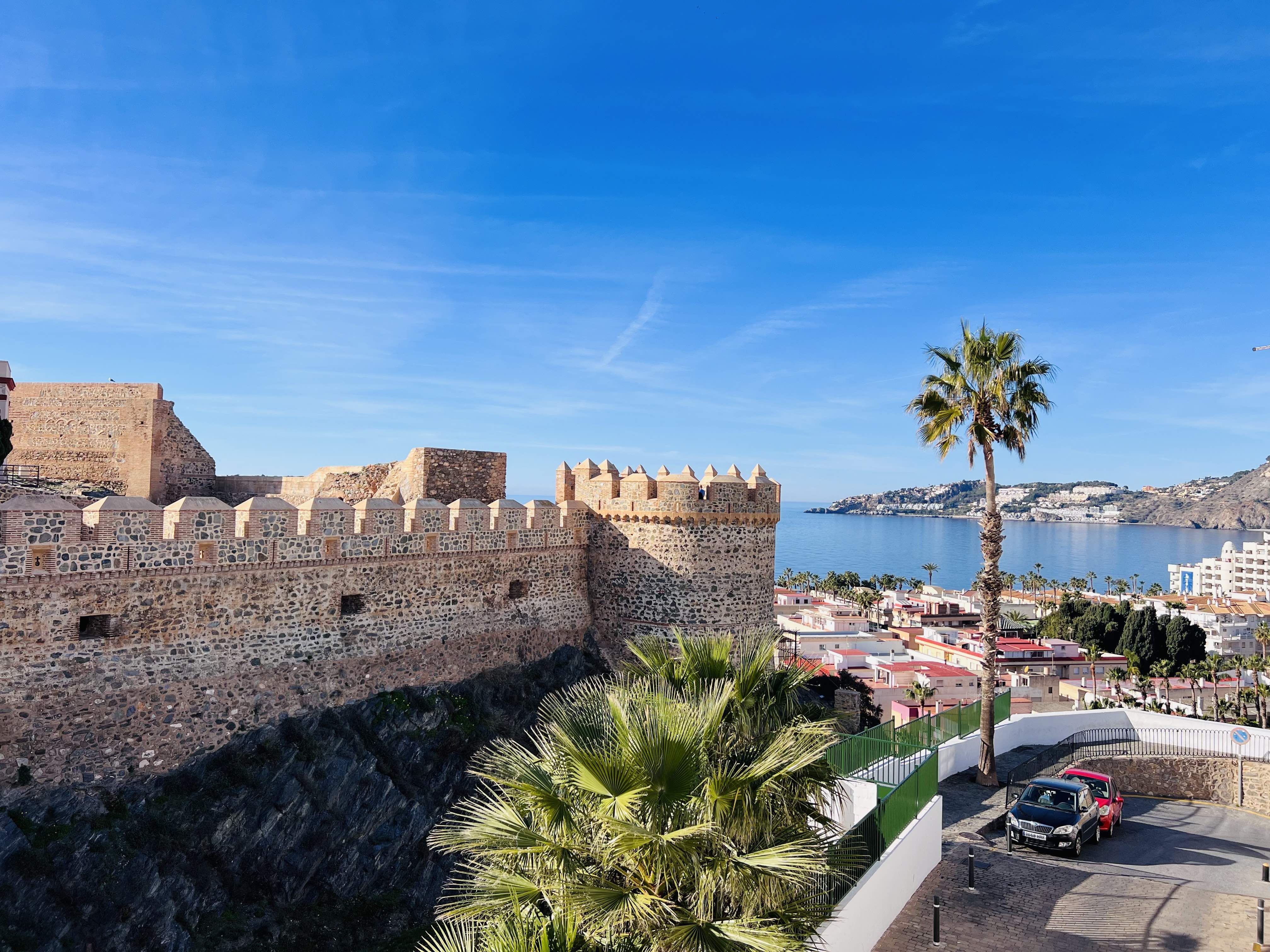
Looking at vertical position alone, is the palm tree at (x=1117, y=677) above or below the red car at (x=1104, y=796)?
below

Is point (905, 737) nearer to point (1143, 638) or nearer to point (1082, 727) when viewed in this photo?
point (1082, 727)

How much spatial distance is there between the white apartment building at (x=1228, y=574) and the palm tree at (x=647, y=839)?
14655 centimetres

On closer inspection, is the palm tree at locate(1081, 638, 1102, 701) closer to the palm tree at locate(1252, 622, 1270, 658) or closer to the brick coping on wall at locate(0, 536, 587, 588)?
the palm tree at locate(1252, 622, 1270, 658)

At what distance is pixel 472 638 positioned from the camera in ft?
51.9

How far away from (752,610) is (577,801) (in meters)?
11.8

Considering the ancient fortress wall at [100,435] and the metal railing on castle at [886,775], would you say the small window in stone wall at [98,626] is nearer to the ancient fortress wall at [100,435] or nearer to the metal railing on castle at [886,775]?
the ancient fortress wall at [100,435]

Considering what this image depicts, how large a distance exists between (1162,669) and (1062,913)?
56.4 meters

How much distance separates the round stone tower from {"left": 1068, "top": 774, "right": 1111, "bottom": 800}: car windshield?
6.26 m

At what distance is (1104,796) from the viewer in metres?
12.5

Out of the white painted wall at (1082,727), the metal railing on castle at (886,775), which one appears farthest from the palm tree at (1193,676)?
the metal railing on castle at (886,775)

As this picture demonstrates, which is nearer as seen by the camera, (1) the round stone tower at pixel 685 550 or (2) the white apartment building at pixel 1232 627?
(1) the round stone tower at pixel 685 550

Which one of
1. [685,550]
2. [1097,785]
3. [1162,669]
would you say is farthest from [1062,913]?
[1162,669]

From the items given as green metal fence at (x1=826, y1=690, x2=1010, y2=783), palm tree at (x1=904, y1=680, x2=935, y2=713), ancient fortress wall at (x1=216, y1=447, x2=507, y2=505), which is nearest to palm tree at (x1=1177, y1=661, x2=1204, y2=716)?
palm tree at (x1=904, y1=680, x2=935, y2=713)

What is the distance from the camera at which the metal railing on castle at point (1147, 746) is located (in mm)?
15727
